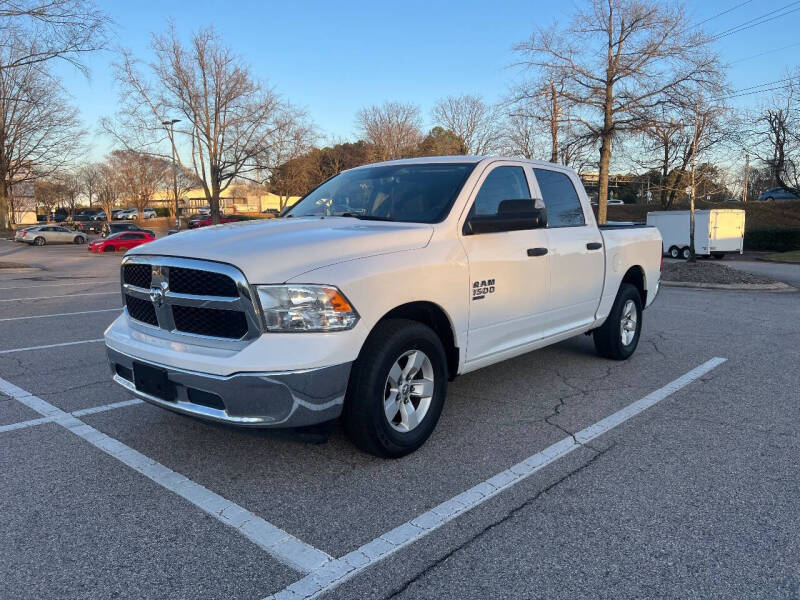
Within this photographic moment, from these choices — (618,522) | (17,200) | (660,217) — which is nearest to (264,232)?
(618,522)

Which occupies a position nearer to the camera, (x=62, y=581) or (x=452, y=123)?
(x=62, y=581)

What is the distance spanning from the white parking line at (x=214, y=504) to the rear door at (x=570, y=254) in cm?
295

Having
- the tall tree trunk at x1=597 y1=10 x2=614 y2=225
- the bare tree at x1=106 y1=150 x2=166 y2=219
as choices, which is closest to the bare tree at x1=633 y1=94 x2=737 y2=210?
the tall tree trunk at x1=597 y1=10 x2=614 y2=225

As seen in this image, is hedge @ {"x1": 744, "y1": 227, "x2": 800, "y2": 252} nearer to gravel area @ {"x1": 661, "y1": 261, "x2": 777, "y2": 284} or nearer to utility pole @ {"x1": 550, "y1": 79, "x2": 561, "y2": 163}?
utility pole @ {"x1": 550, "y1": 79, "x2": 561, "y2": 163}

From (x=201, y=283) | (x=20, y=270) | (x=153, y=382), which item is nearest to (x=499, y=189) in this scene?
(x=201, y=283)

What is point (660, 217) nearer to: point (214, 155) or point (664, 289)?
point (664, 289)

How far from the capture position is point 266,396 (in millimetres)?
3041

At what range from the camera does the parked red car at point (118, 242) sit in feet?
107

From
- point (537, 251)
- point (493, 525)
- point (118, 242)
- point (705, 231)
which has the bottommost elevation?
point (493, 525)

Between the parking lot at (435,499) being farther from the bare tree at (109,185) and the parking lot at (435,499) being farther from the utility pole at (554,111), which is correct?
the bare tree at (109,185)

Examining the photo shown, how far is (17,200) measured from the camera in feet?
251

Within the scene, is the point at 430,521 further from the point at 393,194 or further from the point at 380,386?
the point at 393,194

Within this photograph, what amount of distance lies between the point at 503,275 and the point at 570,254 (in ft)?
3.59

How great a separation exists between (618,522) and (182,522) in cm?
220
